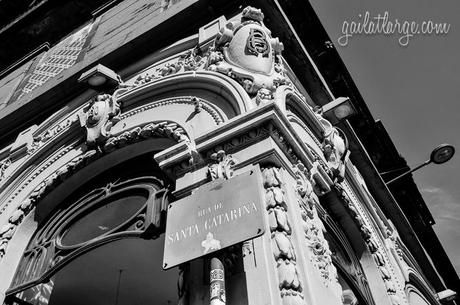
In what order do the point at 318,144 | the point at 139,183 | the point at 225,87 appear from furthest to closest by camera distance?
the point at 318,144 → the point at 139,183 → the point at 225,87

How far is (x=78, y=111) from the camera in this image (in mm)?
6598

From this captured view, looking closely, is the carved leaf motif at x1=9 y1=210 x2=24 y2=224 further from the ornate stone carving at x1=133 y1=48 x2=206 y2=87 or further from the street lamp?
the street lamp

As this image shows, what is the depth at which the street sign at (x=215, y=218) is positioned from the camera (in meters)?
3.11

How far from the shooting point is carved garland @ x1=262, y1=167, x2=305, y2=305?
3.01 m

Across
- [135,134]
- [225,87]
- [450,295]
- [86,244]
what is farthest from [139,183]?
[450,295]

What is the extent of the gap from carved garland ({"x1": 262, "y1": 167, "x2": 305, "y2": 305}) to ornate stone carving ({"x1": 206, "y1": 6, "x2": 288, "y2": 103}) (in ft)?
3.53

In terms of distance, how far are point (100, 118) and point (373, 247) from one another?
4353 mm

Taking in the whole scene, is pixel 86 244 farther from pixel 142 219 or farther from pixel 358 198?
pixel 358 198

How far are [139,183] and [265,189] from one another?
7.21 ft

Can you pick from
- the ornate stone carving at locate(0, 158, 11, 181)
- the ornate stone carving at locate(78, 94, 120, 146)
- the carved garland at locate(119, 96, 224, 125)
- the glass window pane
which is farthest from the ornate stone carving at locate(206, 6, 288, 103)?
the ornate stone carving at locate(0, 158, 11, 181)

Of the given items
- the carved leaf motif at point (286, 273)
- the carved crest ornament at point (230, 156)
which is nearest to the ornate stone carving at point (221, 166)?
the carved crest ornament at point (230, 156)

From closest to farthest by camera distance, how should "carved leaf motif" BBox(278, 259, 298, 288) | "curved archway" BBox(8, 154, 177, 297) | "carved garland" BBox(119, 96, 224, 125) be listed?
"carved leaf motif" BBox(278, 259, 298, 288)
"carved garland" BBox(119, 96, 224, 125)
"curved archway" BBox(8, 154, 177, 297)

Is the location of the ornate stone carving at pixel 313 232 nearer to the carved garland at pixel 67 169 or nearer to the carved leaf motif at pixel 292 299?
the carved leaf motif at pixel 292 299

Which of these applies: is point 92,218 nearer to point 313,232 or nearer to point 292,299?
point 313,232
